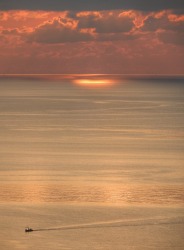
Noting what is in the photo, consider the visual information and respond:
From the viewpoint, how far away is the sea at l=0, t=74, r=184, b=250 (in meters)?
36.8

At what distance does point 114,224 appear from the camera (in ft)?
127

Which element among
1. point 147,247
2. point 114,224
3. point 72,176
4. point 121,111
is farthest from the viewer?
point 121,111

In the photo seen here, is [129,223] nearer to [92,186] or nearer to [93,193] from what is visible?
[93,193]

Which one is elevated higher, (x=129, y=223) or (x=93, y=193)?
(x=93, y=193)

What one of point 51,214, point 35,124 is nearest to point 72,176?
point 51,214

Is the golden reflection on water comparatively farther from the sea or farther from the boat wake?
the boat wake

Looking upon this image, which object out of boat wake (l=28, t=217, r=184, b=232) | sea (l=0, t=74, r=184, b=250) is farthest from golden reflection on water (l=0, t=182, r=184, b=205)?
boat wake (l=28, t=217, r=184, b=232)

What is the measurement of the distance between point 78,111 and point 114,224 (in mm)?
67227

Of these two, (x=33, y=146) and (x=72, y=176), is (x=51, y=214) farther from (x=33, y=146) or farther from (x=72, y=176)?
(x=33, y=146)

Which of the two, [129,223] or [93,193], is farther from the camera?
[93,193]

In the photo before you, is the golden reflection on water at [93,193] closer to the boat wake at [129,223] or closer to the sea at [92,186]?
the sea at [92,186]

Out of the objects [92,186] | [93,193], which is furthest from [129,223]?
[92,186]

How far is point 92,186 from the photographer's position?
46781 millimetres

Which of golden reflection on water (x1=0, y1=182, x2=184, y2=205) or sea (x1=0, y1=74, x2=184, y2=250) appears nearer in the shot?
sea (x1=0, y1=74, x2=184, y2=250)
